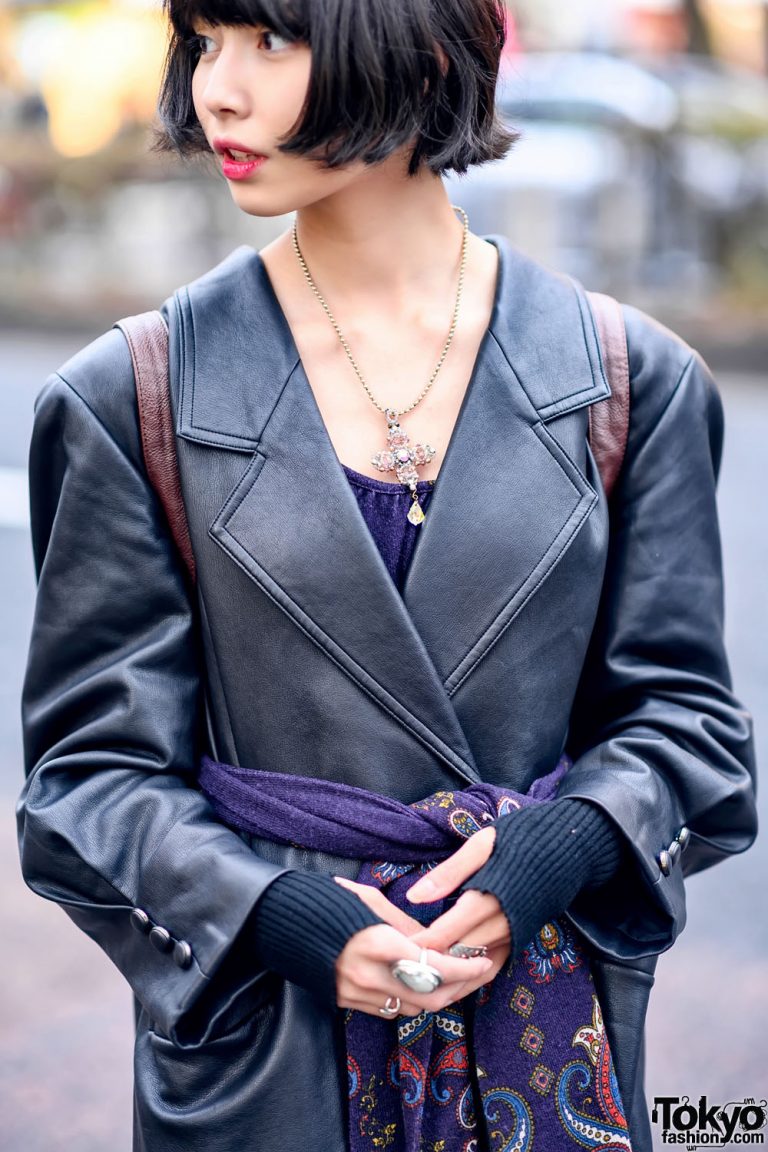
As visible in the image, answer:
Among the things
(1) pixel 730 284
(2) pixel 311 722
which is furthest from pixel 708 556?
(1) pixel 730 284

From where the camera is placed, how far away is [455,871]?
1.60 meters

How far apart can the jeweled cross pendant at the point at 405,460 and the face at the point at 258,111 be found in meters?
0.29

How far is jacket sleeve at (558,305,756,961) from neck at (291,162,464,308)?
261 millimetres

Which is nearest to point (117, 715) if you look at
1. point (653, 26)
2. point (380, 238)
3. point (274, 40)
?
point (380, 238)

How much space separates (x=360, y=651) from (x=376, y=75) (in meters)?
0.63

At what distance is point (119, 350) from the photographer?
171 cm

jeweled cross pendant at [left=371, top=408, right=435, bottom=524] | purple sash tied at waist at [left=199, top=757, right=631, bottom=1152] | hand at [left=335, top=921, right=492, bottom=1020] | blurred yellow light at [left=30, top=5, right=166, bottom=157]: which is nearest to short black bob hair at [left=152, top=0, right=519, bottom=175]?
jeweled cross pendant at [left=371, top=408, right=435, bottom=524]

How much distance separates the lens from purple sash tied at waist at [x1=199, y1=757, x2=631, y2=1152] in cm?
167

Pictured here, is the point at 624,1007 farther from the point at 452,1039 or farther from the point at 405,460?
the point at 405,460

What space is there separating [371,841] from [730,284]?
28.1 ft

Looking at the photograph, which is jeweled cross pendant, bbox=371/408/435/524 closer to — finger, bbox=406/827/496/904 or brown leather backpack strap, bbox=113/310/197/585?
brown leather backpack strap, bbox=113/310/197/585

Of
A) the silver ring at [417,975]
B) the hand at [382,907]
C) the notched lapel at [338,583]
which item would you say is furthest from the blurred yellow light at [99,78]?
the silver ring at [417,975]

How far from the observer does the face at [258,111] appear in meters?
1.59

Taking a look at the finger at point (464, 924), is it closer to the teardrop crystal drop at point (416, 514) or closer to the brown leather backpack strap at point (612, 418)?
the teardrop crystal drop at point (416, 514)
